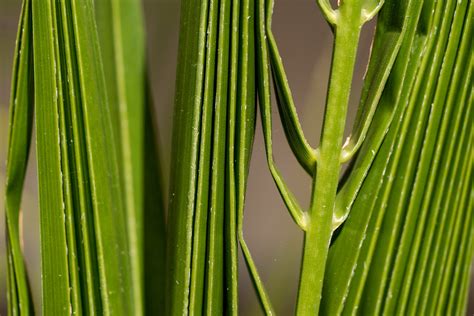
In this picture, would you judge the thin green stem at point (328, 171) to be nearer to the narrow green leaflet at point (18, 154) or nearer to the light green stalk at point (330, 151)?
the light green stalk at point (330, 151)

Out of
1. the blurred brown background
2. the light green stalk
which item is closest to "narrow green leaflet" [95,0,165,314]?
the blurred brown background

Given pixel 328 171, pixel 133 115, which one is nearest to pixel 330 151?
pixel 328 171

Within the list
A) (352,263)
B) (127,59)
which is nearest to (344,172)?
(352,263)

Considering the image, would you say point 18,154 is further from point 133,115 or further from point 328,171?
point 328,171

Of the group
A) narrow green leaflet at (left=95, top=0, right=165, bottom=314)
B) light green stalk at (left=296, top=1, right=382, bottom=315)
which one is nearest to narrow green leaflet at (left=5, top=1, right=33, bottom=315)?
narrow green leaflet at (left=95, top=0, right=165, bottom=314)

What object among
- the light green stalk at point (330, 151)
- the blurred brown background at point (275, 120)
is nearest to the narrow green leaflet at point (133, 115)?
the blurred brown background at point (275, 120)

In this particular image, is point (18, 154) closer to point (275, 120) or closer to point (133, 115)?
point (133, 115)

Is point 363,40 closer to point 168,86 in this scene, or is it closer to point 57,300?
point 168,86

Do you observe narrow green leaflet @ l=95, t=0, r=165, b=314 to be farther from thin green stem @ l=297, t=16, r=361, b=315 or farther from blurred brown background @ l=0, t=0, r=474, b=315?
thin green stem @ l=297, t=16, r=361, b=315

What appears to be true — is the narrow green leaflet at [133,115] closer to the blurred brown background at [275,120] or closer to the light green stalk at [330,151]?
the blurred brown background at [275,120]
